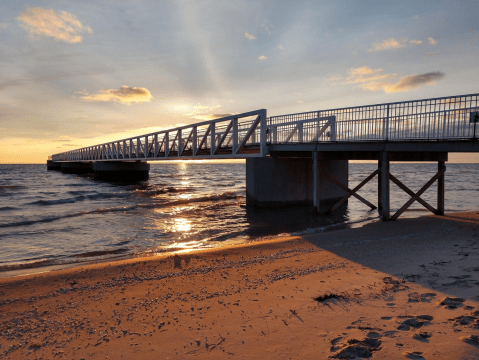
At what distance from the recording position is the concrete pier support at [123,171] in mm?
47719

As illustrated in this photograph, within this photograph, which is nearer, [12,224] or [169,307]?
[169,307]

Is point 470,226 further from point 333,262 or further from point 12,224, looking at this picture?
point 12,224

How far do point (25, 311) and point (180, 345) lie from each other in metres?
3.25

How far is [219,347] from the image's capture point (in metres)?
3.75

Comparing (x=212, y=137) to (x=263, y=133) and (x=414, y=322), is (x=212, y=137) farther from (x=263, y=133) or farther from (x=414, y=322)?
(x=414, y=322)

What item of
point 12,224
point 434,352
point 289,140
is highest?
point 289,140

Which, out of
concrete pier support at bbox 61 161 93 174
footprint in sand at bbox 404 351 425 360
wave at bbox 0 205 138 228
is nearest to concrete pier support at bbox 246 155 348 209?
wave at bbox 0 205 138 228

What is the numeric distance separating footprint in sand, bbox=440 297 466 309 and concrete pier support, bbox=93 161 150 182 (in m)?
47.9

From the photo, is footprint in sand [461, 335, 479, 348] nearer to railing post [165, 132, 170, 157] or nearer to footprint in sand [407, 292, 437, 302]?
footprint in sand [407, 292, 437, 302]

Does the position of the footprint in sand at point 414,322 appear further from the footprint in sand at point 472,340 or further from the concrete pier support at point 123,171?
the concrete pier support at point 123,171

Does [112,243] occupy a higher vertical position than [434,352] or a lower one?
lower

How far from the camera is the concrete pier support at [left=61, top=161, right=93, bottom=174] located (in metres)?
74.4

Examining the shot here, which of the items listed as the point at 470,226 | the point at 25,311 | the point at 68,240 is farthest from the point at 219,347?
the point at 470,226

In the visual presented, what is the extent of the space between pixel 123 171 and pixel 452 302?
159ft
